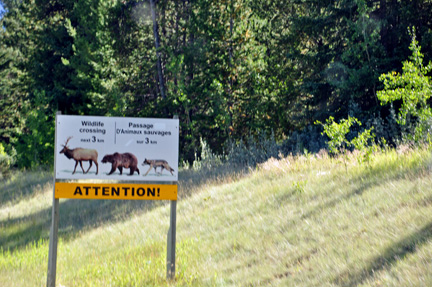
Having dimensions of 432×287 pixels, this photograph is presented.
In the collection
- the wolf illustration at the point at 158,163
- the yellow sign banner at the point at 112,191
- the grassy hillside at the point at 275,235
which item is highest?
the wolf illustration at the point at 158,163

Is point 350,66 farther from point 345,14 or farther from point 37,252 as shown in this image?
point 37,252

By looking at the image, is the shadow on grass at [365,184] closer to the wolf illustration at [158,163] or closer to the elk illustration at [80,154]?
the wolf illustration at [158,163]

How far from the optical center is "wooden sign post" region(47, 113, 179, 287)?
5844mm

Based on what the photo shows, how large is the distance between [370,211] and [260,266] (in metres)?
1.47

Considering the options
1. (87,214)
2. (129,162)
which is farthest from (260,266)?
(87,214)

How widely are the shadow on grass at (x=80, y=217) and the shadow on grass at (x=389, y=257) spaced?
6.12 metres

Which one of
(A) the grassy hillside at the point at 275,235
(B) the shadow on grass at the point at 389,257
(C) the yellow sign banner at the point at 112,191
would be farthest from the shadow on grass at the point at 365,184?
(C) the yellow sign banner at the point at 112,191

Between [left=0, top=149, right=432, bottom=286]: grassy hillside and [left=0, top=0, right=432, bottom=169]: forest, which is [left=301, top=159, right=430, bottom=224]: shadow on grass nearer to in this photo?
[left=0, top=149, right=432, bottom=286]: grassy hillside

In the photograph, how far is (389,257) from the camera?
14.4 feet

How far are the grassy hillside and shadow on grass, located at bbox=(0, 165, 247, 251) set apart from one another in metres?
0.08

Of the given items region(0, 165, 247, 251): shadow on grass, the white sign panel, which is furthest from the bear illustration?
region(0, 165, 247, 251): shadow on grass

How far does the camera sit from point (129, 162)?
589cm

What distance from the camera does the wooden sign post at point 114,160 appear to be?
5.84 m

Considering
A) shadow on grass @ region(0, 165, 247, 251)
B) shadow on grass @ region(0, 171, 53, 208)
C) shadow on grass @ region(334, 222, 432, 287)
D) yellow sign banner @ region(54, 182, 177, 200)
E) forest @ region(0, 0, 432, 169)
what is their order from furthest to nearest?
1. shadow on grass @ region(0, 171, 53, 208)
2. forest @ region(0, 0, 432, 169)
3. shadow on grass @ region(0, 165, 247, 251)
4. yellow sign banner @ region(54, 182, 177, 200)
5. shadow on grass @ region(334, 222, 432, 287)
